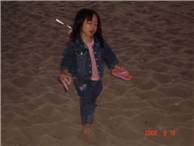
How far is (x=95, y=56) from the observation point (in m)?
3.31

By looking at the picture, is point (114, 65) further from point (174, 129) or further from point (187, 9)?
point (187, 9)

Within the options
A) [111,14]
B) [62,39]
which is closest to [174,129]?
[62,39]

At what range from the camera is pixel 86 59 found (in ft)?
10.8

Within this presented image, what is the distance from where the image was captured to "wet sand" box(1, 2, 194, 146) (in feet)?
12.0

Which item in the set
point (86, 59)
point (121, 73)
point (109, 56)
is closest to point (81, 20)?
point (86, 59)

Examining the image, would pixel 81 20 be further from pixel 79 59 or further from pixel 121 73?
pixel 121 73

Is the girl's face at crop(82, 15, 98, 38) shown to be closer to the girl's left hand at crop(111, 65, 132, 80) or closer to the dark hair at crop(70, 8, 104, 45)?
the dark hair at crop(70, 8, 104, 45)

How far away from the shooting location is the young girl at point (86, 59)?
3219 millimetres

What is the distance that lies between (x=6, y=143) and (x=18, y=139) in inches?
5.1

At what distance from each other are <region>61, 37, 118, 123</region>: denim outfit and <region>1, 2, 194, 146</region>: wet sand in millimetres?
425

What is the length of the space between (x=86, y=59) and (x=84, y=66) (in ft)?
0.24
